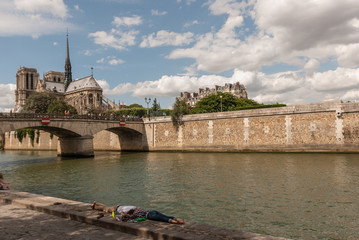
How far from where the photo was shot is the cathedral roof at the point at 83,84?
396ft

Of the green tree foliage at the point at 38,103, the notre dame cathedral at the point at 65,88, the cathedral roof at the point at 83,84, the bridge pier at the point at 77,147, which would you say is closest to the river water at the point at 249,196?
the bridge pier at the point at 77,147

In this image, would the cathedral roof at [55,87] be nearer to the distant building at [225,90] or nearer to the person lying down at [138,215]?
the distant building at [225,90]

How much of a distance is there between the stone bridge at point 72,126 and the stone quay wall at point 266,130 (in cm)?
482

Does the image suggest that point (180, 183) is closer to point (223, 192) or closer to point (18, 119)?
point (223, 192)

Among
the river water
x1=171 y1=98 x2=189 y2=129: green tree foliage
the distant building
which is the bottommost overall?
the river water

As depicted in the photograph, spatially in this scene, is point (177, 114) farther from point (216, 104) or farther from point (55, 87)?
point (55, 87)

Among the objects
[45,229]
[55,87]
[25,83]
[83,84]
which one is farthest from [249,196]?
[25,83]

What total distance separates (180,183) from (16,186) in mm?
10032

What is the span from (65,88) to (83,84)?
1955 cm

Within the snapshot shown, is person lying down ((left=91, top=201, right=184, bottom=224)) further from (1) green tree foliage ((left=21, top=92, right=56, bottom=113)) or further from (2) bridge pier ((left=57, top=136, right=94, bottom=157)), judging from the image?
(1) green tree foliage ((left=21, top=92, right=56, bottom=113))

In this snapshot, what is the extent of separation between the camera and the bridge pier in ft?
122

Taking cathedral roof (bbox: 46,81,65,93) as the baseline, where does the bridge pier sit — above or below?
below

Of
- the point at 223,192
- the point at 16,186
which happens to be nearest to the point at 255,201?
the point at 223,192

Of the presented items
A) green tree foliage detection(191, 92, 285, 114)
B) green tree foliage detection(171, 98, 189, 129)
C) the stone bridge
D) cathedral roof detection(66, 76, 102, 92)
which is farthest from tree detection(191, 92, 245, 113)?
cathedral roof detection(66, 76, 102, 92)
